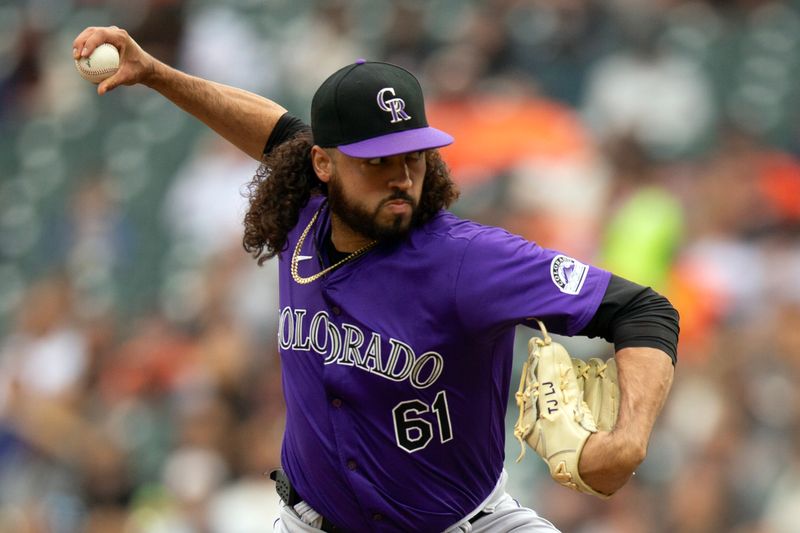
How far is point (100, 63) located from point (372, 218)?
1084mm

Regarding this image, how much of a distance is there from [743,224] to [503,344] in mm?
3966

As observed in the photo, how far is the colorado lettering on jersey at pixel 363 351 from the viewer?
13.1 feet

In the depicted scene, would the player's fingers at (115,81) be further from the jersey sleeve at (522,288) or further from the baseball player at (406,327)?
the jersey sleeve at (522,288)

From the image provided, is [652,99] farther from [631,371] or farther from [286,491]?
[631,371]

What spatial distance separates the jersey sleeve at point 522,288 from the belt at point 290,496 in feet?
2.41

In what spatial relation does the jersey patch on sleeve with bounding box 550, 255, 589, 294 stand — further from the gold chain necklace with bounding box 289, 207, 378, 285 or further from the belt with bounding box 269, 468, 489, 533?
the belt with bounding box 269, 468, 489, 533

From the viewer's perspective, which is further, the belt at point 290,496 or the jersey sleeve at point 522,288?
the belt at point 290,496

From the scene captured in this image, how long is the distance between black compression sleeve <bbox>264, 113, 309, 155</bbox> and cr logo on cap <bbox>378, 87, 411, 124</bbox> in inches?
29.1

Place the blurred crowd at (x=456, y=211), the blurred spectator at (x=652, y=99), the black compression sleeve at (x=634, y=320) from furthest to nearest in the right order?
the blurred spectator at (x=652, y=99) < the blurred crowd at (x=456, y=211) < the black compression sleeve at (x=634, y=320)

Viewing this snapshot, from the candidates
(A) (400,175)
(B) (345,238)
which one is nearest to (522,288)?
(A) (400,175)

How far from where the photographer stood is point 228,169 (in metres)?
9.62

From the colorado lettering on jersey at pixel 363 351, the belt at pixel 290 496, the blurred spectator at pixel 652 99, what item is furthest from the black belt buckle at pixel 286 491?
the blurred spectator at pixel 652 99

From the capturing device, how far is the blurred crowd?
7246mm

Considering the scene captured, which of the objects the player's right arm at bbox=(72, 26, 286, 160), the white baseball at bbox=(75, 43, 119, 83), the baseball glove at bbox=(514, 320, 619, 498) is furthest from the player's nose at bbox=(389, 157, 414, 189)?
the white baseball at bbox=(75, 43, 119, 83)
